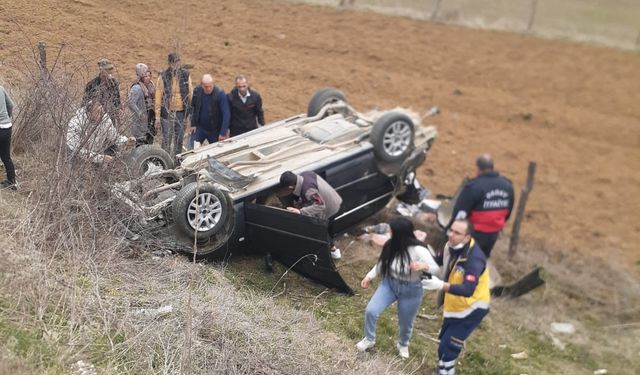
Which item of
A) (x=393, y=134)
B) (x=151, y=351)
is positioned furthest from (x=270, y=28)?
(x=151, y=351)

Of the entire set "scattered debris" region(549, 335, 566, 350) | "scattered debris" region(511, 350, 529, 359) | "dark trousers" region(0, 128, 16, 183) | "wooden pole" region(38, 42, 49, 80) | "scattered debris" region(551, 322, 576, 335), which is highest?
"wooden pole" region(38, 42, 49, 80)

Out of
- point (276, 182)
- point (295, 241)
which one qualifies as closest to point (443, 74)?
point (276, 182)

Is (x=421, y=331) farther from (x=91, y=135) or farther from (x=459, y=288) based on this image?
(x=91, y=135)

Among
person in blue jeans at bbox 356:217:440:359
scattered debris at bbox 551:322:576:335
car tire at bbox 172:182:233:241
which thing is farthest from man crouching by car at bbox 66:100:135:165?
scattered debris at bbox 551:322:576:335

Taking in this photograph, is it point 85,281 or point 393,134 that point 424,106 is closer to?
point 393,134

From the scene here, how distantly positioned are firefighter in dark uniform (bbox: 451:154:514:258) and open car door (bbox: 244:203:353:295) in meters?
1.71

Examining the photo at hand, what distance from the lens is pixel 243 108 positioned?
25.0 ft

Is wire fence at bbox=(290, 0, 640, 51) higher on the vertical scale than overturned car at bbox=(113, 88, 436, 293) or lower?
higher

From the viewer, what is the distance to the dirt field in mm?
6234

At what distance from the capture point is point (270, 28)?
39.7 ft

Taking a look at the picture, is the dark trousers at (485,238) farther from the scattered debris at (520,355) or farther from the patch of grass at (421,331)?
the scattered debris at (520,355)

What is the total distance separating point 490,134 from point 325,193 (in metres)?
7.36

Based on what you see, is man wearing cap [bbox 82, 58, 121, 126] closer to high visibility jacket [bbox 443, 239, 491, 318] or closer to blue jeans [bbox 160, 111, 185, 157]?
blue jeans [bbox 160, 111, 185, 157]

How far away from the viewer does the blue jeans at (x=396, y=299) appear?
16.5 feet
